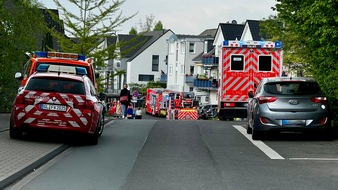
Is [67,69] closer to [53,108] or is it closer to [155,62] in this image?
[53,108]

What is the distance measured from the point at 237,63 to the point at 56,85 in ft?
44.9

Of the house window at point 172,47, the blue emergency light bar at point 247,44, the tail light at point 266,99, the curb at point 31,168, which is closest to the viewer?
the curb at point 31,168

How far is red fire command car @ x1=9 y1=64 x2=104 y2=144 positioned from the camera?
14.5 meters

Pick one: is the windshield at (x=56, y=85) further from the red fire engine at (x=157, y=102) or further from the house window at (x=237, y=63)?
the red fire engine at (x=157, y=102)

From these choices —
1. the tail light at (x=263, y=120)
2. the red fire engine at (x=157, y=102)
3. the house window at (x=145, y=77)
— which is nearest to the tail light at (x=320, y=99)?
the tail light at (x=263, y=120)

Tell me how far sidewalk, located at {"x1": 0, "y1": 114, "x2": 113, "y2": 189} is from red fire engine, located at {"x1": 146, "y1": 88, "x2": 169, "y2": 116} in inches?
1678

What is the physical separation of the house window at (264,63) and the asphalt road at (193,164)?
9866 millimetres

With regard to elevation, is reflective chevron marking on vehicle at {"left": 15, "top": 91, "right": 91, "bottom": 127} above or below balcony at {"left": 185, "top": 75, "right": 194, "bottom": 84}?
below

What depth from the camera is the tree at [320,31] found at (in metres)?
15.5

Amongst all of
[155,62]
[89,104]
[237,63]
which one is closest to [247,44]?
[237,63]

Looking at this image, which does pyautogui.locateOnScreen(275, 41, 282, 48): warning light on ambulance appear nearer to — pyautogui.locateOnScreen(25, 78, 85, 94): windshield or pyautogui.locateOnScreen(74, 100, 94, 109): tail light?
pyautogui.locateOnScreen(25, 78, 85, 94): windshield

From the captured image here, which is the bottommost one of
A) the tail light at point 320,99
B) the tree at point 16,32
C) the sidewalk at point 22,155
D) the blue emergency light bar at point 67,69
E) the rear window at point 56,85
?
the sidewalk at point 22,155

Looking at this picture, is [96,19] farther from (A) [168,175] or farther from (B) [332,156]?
(A) [168,175]

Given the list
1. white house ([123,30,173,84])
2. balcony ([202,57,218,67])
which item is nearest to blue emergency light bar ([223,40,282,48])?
balcony ([202,57,218,67])
